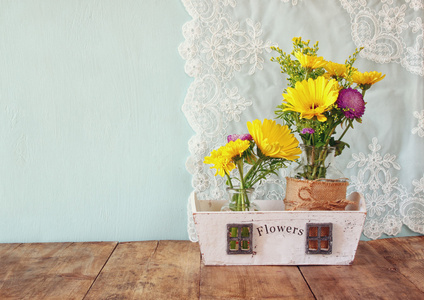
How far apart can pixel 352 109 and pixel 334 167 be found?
153mm

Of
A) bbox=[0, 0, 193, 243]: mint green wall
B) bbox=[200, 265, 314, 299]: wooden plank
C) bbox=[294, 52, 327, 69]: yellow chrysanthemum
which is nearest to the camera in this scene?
bbox=[200, 265, 314, 299]: wooden plank

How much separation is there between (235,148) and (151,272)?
34 cm

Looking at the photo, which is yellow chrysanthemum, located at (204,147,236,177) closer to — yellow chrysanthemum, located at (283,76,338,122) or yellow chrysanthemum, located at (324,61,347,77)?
yellow chrysanthemum, located at (283,76,338,122)

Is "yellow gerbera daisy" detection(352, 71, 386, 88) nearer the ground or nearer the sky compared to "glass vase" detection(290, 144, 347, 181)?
nearer the sky

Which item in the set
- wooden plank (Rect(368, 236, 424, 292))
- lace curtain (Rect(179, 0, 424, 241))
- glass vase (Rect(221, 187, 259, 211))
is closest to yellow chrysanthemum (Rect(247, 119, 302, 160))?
glass vase (Rect(221, 187, 259, 211))

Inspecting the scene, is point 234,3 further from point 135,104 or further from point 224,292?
point 224,292

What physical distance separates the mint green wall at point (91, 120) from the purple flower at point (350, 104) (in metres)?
0.45

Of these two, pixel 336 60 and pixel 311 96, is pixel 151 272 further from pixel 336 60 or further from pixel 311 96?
pixel 336 60

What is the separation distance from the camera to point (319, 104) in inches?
36.7

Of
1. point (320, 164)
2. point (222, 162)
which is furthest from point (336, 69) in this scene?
point (222, 162)

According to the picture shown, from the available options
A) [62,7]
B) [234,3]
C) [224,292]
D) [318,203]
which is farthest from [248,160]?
[62,7]

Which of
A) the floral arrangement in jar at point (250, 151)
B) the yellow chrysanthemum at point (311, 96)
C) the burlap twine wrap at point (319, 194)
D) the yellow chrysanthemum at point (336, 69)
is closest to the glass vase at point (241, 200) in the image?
the floral arrangement in jar at point (250, 151)

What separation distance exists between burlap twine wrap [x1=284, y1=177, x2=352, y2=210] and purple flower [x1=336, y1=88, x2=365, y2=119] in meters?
0.16

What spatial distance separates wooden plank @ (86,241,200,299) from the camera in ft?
2.79
